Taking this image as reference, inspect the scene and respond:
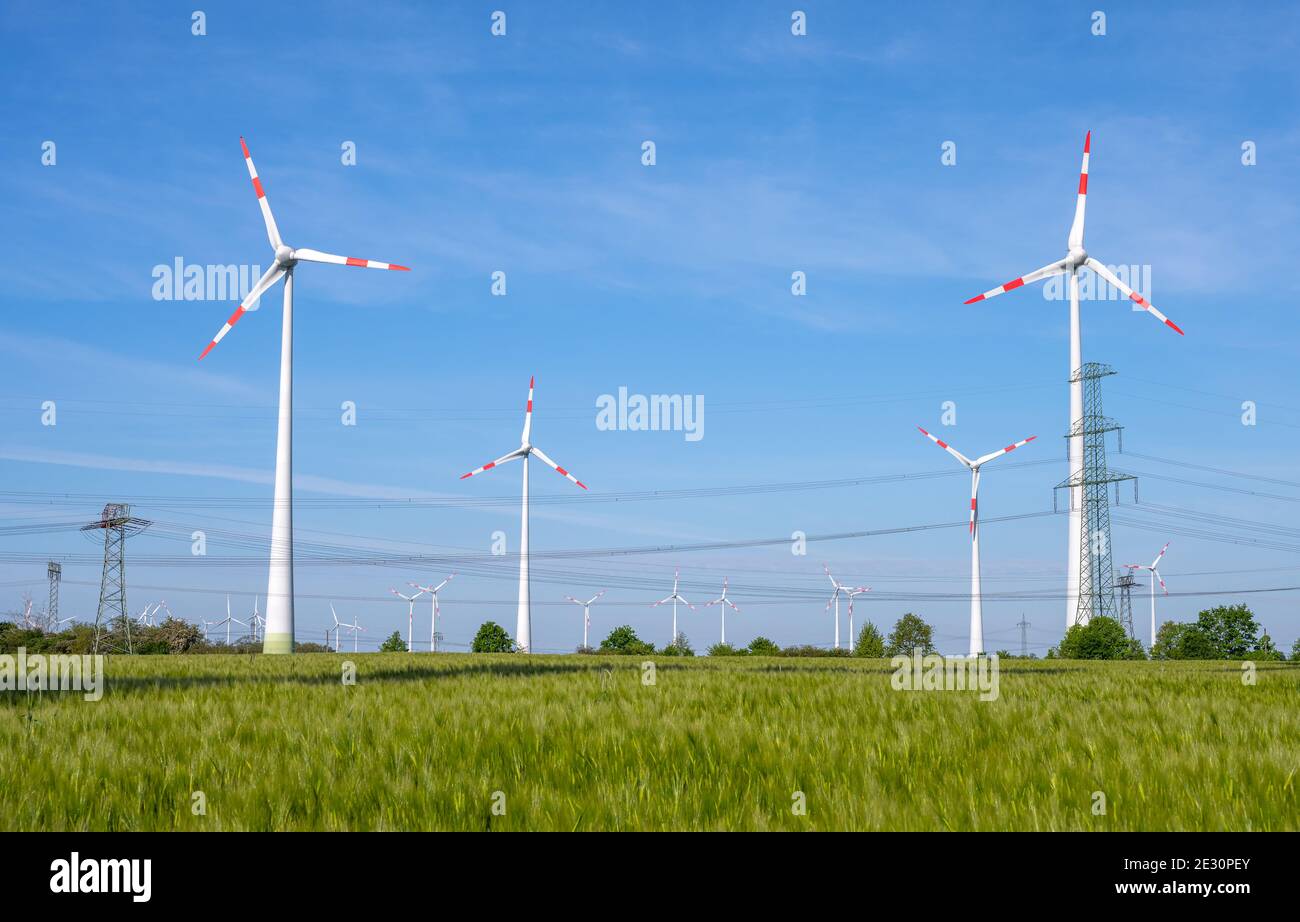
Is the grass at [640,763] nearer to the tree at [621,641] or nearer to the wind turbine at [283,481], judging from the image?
the wind turbine at [283,481]

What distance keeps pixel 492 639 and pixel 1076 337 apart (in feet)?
188

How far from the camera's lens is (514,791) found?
7883 millimetres

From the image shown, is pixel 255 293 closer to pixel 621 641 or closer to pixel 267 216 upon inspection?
pixel 267 216

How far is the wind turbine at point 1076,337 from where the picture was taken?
86.5m

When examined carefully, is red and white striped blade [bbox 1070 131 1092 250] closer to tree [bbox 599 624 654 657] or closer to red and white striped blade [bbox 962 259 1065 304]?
red and white striped blade [bbox 962 259 1065 304]

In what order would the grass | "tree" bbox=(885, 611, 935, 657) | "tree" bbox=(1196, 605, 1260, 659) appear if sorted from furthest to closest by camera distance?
"tree" bbox=(885, 611, 935, 657), "tree" bbox=(1196, 605, 1260, 659), the grass

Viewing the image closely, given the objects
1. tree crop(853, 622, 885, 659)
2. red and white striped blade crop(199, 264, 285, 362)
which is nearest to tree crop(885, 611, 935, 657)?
tree crop(853, 622, 885, 659)

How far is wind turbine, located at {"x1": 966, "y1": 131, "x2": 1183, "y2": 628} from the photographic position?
86.5 m

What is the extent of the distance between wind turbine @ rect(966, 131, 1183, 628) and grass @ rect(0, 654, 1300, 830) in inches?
3018

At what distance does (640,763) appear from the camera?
29.8 ft

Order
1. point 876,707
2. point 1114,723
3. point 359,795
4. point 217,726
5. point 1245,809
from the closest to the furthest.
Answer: point 1245,809, point 359,795, point 217,726, point 1114,723, point 876,707
